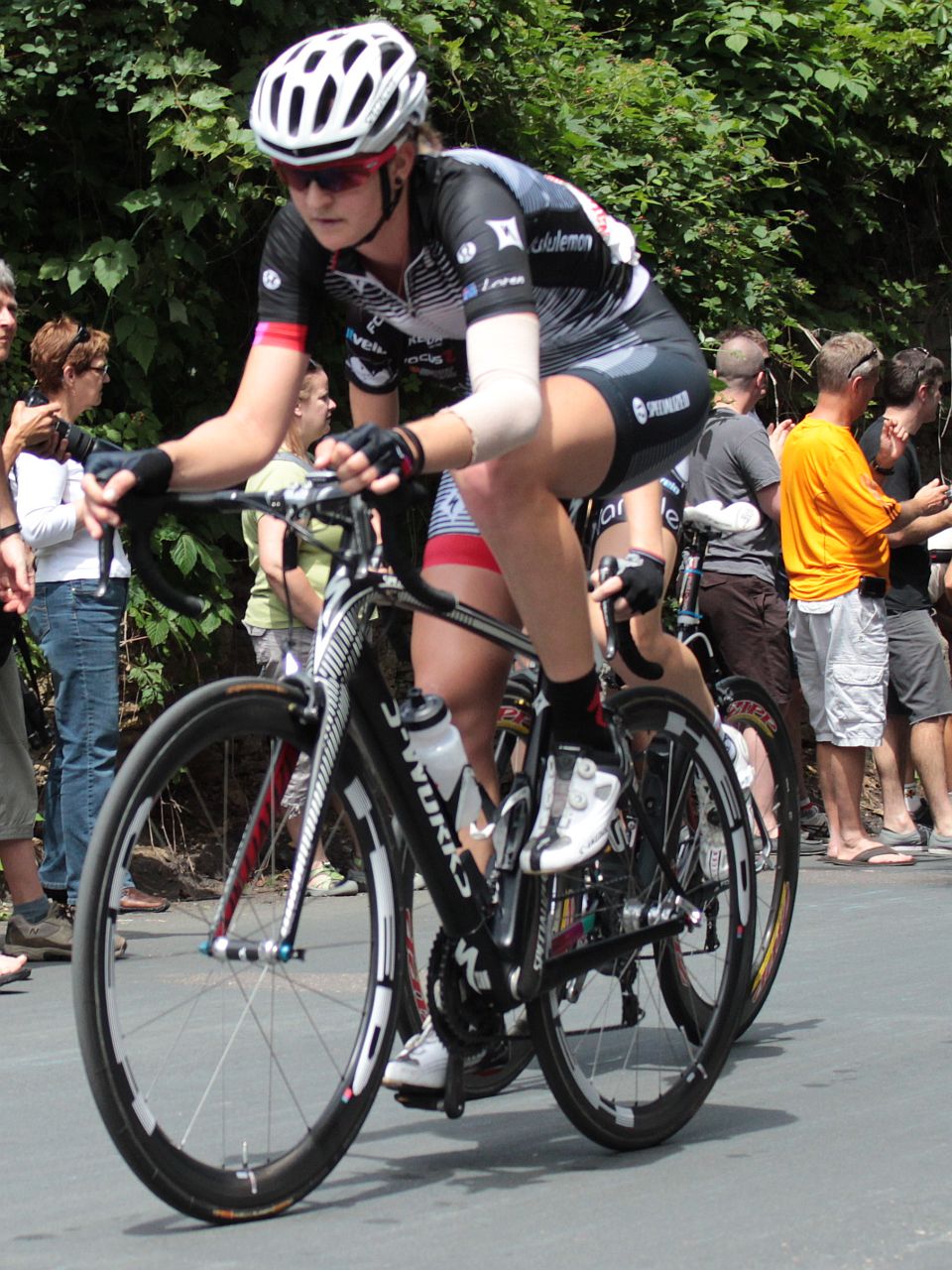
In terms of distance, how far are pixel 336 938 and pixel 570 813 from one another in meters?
0.62

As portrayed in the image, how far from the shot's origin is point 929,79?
12.2 metres

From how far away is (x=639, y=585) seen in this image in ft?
13.0

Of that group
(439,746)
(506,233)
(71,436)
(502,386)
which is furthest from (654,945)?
(71,436)

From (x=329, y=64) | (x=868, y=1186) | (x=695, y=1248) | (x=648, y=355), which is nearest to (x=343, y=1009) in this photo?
(x=695, y=1248)

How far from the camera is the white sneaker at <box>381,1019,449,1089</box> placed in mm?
3543

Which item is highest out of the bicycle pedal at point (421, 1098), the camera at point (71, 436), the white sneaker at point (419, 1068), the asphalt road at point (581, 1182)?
the camera at point (71, 436)

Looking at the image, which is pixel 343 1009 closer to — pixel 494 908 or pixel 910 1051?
pixel 494 908

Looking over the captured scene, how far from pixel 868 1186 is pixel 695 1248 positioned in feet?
1.62

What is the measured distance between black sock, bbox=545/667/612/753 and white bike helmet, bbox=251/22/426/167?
41.0 inches

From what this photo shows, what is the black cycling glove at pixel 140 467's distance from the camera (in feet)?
10.3

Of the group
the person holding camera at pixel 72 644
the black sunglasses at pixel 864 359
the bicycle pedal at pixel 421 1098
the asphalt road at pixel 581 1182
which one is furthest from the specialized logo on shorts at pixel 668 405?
the black sunglasses at pixel 864 359

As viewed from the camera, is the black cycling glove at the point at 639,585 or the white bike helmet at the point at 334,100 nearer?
the white bike helmet at the point at 334,100

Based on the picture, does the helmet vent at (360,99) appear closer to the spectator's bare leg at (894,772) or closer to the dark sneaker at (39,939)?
the dark sneaker at (39,939)

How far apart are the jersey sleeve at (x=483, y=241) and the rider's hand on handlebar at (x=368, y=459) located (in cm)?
44
